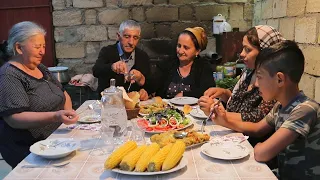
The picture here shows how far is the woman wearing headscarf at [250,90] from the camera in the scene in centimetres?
201

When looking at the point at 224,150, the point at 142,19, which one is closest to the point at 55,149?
the point at 224,150

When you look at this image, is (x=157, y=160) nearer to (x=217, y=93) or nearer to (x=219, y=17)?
(x=217, y=93)

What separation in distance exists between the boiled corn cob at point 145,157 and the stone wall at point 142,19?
332 cm

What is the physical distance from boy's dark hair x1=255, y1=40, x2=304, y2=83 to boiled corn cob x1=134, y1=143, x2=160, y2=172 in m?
0.64

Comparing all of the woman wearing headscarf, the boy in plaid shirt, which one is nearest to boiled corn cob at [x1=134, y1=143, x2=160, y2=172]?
the boy in plaid shirt

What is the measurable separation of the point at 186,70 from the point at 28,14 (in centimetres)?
286

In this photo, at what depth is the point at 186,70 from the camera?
Result: 319 centimetres

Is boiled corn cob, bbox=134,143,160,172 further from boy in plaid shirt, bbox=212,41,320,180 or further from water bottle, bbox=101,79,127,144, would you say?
boy in plaid shirt, bbox=212,41,320,180

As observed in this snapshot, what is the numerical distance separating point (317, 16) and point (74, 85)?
10.2 ft

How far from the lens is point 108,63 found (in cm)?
342

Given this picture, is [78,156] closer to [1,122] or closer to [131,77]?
[1,122]

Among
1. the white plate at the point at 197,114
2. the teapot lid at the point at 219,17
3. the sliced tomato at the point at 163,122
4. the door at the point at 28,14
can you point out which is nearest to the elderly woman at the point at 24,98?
the sliced tomato at the point at 163,122

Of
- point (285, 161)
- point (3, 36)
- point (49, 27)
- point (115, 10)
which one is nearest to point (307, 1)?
point (285, 161)

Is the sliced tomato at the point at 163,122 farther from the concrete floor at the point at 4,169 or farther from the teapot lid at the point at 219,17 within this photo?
the teapot lid at the point at 219,17
